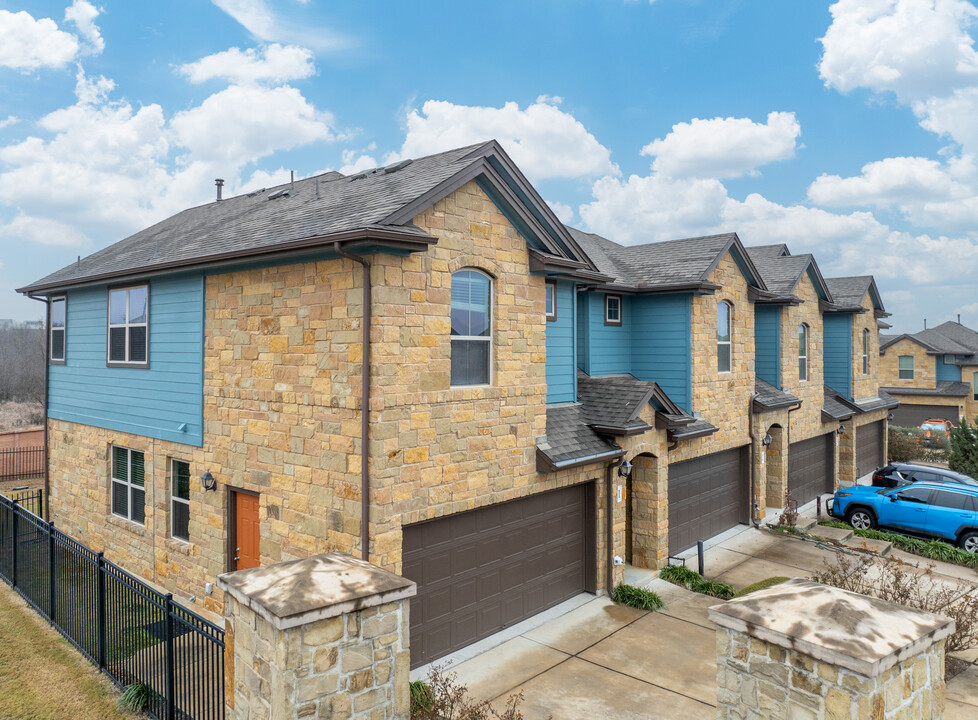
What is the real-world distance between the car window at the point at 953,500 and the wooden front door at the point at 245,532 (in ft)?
59.4

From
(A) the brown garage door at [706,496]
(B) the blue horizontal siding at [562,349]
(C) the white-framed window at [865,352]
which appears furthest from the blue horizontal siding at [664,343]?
(C) the white-framed window at [865,352]

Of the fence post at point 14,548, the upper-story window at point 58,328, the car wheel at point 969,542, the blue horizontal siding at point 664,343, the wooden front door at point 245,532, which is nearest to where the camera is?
the wooden front door at point 245,532

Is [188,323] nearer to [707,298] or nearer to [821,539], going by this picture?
[707,298]

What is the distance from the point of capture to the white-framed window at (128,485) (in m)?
13.5

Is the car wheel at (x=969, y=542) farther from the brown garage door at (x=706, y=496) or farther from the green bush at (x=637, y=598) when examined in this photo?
the green bush at (x=637, y=598)

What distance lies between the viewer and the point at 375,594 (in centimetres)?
565

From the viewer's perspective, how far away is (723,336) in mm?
17781

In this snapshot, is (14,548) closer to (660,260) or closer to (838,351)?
(660,260)

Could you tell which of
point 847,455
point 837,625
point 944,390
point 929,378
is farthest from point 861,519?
point 929,378

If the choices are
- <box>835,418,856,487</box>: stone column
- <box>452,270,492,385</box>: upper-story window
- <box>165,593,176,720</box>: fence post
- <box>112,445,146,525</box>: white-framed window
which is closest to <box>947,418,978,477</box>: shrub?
<box>835,418,856,487</box>: stone column

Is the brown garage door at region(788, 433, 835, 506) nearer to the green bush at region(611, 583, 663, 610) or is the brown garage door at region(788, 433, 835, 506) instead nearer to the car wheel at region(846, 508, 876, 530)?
the car wheel at region(846, 508, 876, 530)

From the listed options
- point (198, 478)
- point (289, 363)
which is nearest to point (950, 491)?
point (289, 363)

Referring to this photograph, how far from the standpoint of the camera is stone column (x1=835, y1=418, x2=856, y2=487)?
2541 cm

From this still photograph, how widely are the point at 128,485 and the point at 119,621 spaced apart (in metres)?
5.38
